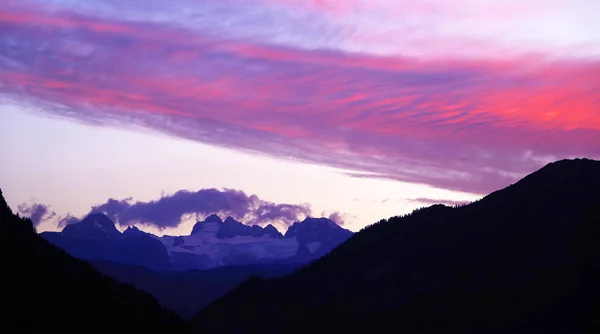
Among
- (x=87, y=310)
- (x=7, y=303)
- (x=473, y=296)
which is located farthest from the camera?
(x=473, y=296)

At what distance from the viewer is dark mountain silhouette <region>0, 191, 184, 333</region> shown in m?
125

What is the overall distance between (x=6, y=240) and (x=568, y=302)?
103011 mm

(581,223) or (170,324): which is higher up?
(581,223)

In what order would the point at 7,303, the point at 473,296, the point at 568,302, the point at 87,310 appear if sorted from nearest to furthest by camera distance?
the point at 7,303 → the point at 87,310 → the point at 568,302 → the point at 473,296

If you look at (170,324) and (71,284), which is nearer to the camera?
(71,284)

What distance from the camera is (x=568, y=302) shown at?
569 feet

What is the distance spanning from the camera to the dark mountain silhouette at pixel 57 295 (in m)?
125

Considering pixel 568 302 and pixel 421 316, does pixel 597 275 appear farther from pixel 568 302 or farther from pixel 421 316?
pixel 421 316

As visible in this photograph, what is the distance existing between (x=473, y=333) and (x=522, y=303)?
12.2 metres

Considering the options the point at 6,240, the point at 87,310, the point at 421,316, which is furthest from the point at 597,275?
the point at 6,240

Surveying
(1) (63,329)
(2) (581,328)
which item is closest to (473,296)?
(2) (581,328)

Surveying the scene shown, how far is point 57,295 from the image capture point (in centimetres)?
13675

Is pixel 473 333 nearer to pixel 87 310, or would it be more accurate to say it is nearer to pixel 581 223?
pixel 581 223

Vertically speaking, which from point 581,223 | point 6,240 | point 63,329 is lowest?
point 63,329
